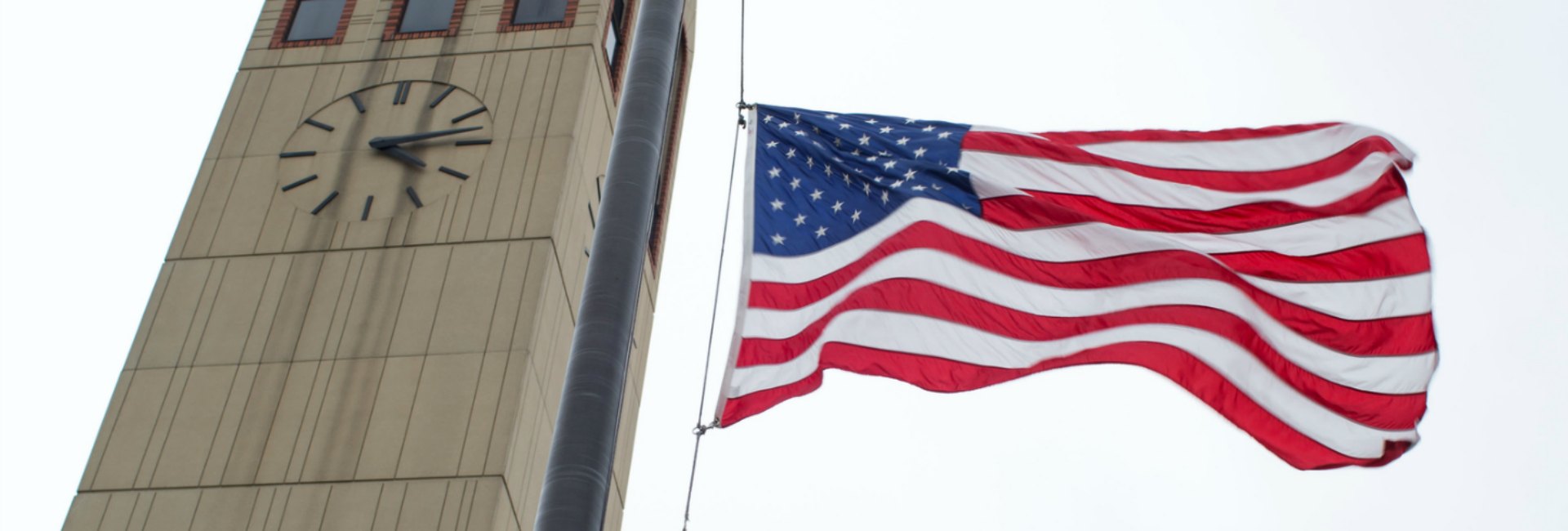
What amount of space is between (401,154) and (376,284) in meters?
2.26

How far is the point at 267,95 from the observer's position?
23938 millimetres

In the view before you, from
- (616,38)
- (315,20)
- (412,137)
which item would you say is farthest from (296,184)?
(616,38)

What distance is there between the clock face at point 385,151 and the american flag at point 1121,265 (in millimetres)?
9886

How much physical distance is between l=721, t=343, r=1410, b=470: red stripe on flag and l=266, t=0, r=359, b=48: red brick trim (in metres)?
14.7

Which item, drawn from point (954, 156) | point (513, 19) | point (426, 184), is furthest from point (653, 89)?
point (513, 19)

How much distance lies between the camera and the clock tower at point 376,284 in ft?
61.7

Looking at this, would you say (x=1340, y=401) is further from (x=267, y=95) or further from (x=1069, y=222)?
(x=267, y=95)

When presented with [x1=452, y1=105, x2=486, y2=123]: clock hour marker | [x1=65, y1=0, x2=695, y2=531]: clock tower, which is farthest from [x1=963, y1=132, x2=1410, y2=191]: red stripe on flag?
[x1=452, y1=105, x2=486, y2=123]: clock hour marker

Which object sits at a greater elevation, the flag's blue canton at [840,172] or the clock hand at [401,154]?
the clock hand at [401,154]

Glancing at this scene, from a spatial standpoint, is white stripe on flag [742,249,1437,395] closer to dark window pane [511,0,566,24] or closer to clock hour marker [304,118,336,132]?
clock hour marker [304,118,336,132]

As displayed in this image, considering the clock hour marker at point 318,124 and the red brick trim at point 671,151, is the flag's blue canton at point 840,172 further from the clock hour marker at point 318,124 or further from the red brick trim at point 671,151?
the red brick trim at point 671,151

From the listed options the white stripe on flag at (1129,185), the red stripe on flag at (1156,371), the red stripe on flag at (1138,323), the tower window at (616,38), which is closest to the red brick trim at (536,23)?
the tower window at (616,38)

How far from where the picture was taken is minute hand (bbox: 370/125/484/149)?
2230cm

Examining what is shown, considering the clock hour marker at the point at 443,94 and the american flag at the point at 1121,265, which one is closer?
the american flag at the point at 1121,265
